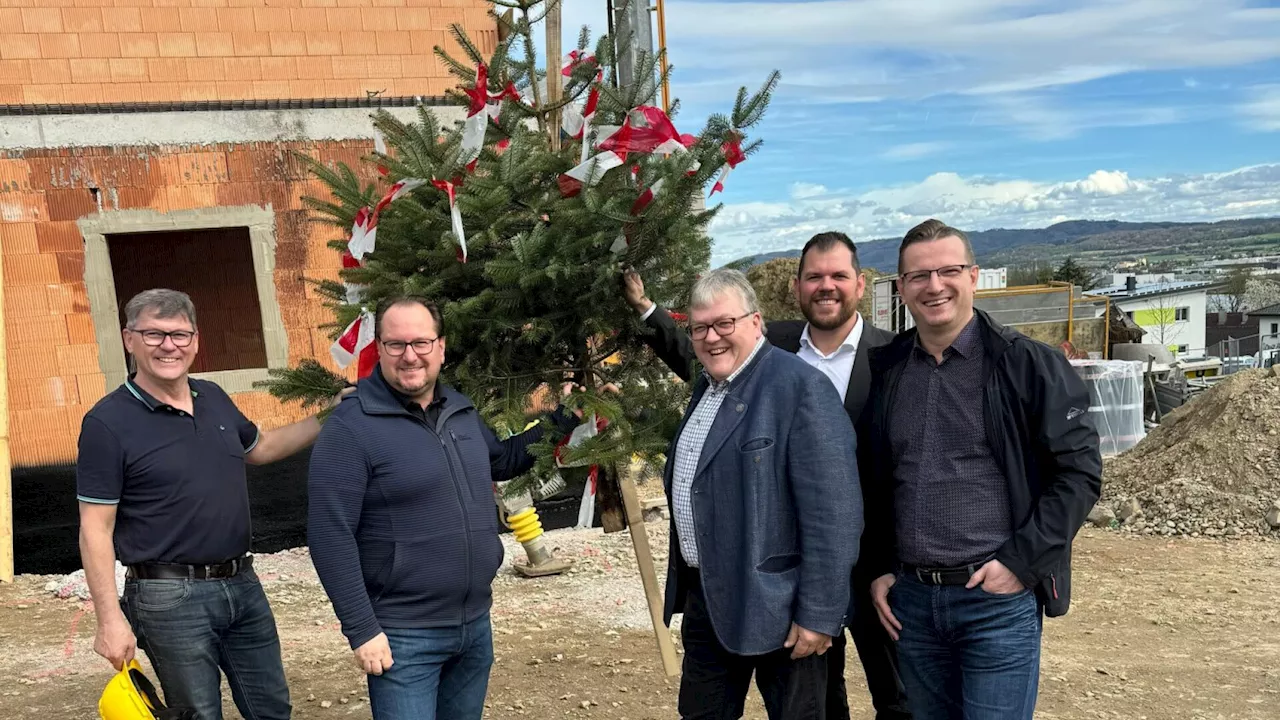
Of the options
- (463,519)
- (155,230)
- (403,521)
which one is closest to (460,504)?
(463,519)

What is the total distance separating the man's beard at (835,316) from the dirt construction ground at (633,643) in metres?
2.39

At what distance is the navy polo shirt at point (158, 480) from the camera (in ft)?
10.1

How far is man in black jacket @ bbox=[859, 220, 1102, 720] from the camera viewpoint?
2607 millimetres

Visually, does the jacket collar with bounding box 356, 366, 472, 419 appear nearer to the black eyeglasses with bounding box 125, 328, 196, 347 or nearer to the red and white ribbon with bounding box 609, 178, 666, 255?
the black eyeglasses with bounding box 125, 328, 196, 347

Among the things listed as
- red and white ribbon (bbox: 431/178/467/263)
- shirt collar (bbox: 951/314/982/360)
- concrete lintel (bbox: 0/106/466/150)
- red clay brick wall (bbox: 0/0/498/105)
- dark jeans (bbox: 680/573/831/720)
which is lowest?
dark jeans (bbox: 680/573/831/720)

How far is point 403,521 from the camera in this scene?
287 cm

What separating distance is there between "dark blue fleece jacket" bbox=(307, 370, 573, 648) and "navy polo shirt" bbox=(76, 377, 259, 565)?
0.61 meters

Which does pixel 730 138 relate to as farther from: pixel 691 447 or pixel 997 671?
pixel 997 671

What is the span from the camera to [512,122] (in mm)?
4008

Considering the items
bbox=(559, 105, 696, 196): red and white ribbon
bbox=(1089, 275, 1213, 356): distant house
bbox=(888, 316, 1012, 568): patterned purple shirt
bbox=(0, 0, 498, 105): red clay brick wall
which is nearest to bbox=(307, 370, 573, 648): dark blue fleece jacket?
bbox=(559, 105, 696, 196): red and white ribbon

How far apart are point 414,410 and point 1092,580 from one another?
22.6ft

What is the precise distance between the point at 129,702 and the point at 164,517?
615mm

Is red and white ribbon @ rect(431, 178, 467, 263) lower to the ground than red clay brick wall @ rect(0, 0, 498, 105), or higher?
lower

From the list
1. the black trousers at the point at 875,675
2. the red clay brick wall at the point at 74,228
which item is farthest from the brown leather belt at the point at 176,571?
the red clay brick wall at the point at 74,228
